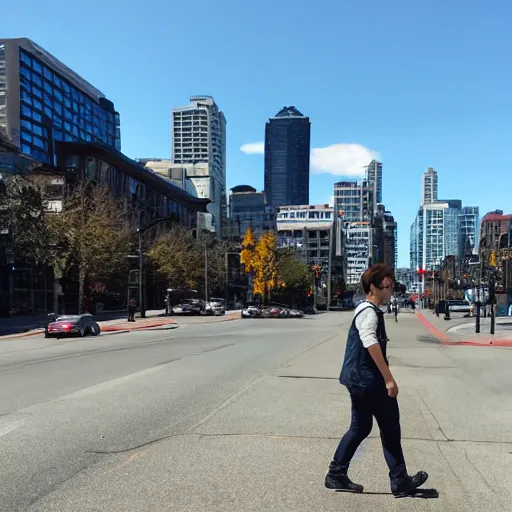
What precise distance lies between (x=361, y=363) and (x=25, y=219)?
113 ft

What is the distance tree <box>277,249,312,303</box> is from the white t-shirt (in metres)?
78.5

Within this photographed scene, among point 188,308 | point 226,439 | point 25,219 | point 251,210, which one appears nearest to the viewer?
point 226,439

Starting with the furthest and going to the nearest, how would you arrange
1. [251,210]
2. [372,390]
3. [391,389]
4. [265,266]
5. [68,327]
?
[251,210] → [265,266] → [68,327] → [372,390] → [391,389]

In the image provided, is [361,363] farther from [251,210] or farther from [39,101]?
[251,210]

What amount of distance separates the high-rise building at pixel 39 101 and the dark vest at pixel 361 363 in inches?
3566

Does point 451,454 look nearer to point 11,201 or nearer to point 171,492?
point 171,492

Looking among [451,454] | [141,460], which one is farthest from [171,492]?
[451,454]

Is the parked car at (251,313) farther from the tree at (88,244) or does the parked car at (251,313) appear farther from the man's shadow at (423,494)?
the man's shadow at (423,494)

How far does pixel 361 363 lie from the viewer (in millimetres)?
4930

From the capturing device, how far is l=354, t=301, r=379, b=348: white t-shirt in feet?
15.9

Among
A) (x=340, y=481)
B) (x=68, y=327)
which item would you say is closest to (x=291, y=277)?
(x=68, y=327)

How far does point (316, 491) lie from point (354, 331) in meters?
1.45

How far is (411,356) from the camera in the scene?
705 inches

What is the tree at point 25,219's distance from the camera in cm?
3544
